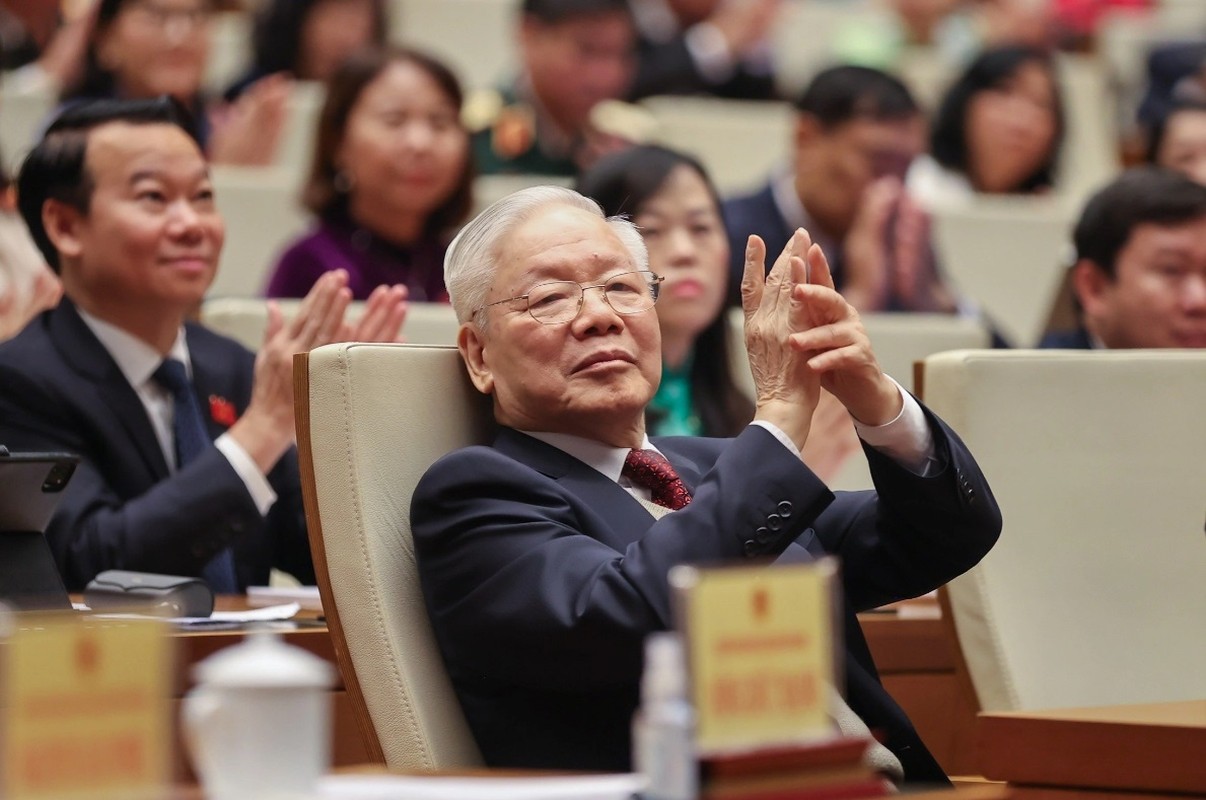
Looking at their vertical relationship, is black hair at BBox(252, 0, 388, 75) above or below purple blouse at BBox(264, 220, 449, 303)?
above

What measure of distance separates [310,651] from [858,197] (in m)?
2.81

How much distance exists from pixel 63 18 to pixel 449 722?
458 cm

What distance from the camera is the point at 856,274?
4500 mm

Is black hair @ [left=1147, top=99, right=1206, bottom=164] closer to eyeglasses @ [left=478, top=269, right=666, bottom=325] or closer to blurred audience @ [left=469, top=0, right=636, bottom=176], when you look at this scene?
blurred audience @ [left=469, top=0, right=636, bottom=176]

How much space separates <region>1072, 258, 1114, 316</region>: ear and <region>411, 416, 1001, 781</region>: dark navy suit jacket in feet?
4.17

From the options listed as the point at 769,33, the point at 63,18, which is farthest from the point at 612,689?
the point at 769,33

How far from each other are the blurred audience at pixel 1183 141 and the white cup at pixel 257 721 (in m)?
3.70

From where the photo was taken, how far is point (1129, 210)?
124 inches

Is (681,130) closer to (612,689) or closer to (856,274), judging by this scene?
(856,274)

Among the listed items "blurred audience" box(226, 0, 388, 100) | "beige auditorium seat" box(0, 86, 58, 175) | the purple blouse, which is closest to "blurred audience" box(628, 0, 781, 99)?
"blurred audience" box(226, 0, 388, 100)

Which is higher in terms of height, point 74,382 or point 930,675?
point 74,382

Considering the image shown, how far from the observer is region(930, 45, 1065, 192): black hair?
17.2 ft

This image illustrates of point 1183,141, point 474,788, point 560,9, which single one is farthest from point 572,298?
point 560,9

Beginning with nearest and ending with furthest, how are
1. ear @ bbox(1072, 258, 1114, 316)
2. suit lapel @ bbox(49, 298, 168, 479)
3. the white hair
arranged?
the white hair < suit lapel @ bbox(49, 298, 168, 479) < ear @ bbox(1072, 258, 1114, 316)
